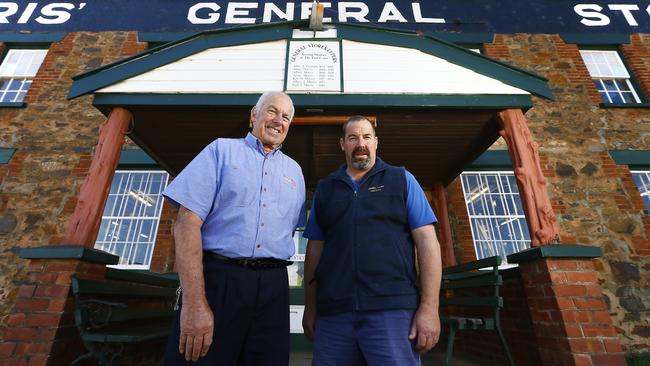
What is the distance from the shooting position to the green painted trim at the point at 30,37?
23.1 feet

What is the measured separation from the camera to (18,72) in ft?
22.5

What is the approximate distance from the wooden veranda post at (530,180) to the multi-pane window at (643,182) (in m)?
4.19

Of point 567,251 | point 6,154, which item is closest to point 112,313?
point 567,251

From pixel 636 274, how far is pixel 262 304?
6616 millimetres

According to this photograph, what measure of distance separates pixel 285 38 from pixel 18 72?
6902 millimetres

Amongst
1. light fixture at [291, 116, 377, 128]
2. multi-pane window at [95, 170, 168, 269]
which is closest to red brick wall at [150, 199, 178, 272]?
multi-pane window at [95, 170, 168, 269]

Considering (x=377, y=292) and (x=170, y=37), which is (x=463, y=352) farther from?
(x=170, y=37)

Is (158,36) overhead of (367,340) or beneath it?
overhead

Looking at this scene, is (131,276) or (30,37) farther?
(30,37)

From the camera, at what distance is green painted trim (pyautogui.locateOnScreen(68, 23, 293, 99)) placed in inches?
143

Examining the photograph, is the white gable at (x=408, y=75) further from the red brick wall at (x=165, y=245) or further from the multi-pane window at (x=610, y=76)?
the multi-pane window at (x=610, y=76)

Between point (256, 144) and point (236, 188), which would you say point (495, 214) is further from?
point (236, 188)

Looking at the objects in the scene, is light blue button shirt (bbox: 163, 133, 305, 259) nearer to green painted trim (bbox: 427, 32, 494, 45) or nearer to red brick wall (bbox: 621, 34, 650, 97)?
green painted trim (bbox: 427, 32, 494, 45)

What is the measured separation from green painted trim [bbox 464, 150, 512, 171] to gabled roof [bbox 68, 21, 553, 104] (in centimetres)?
227
